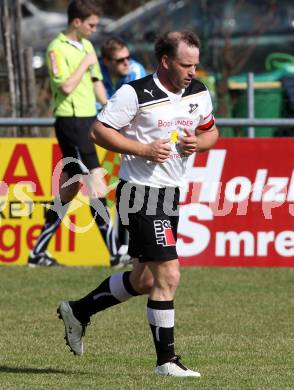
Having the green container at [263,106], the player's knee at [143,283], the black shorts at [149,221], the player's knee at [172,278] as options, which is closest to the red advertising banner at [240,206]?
the green container at [263,106]

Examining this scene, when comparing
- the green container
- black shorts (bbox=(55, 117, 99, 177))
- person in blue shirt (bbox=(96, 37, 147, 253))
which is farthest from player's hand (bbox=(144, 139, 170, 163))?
the green container

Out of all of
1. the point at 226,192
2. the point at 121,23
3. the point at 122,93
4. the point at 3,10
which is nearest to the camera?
the point at 122,93

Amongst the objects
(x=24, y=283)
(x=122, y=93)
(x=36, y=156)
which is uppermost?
(x=122, y=93)

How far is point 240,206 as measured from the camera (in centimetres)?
1162

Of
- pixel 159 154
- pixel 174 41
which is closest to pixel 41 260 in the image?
pixel 159 154

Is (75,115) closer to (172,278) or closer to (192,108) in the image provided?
(192,108)

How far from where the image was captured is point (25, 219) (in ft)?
38.7

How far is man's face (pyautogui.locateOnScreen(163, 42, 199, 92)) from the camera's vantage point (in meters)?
6.93

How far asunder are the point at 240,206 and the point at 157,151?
4791mm

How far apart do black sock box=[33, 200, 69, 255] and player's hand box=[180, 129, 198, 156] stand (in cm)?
443

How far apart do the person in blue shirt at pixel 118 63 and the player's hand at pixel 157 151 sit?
5109mm

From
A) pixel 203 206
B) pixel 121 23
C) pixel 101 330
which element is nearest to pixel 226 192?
pixel 203 206

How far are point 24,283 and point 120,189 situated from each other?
3.76 m

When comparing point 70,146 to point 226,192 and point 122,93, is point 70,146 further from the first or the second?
point 122,93
